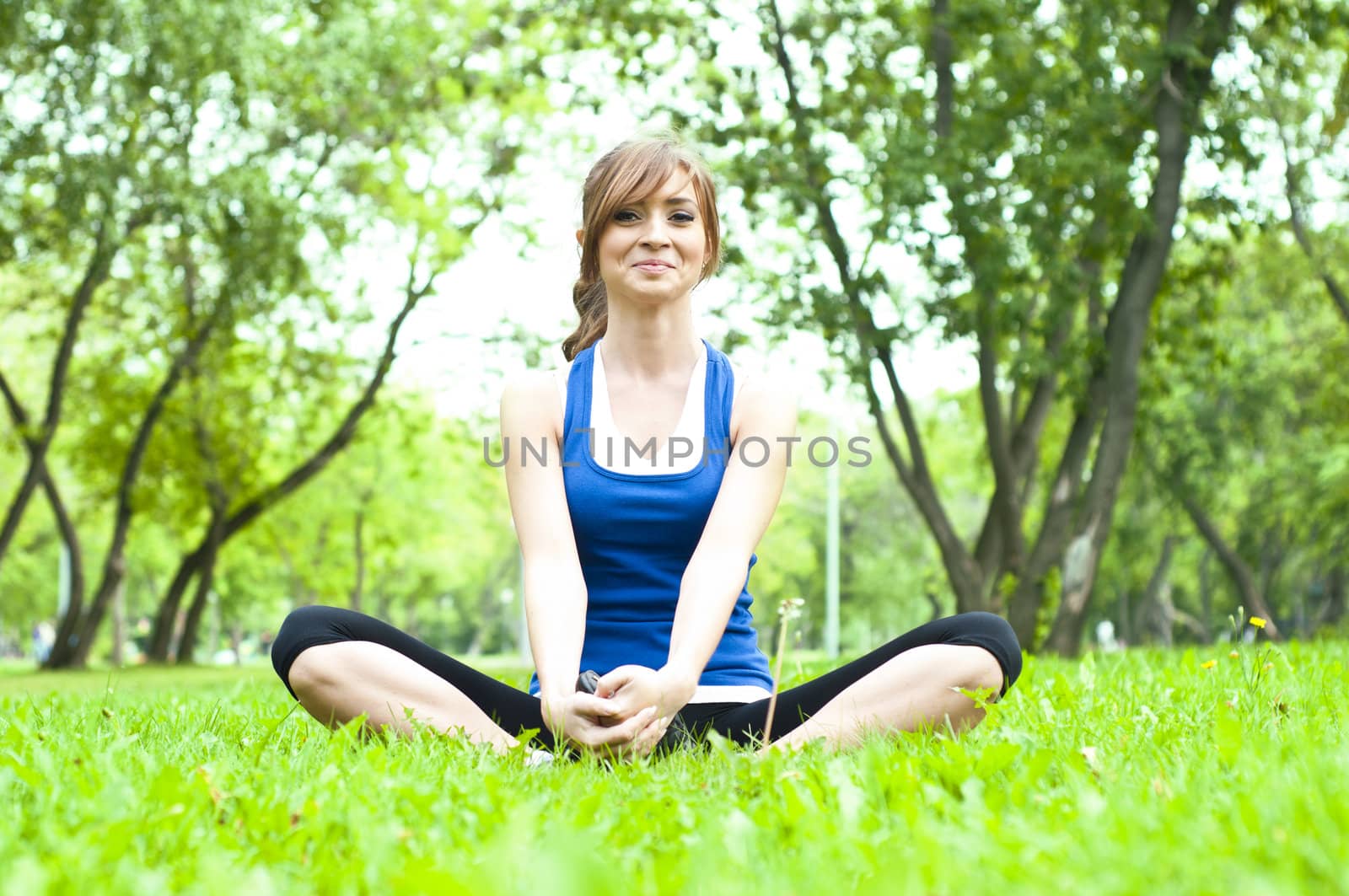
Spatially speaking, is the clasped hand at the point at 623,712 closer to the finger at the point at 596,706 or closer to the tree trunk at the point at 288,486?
the finger at the point at 596,706

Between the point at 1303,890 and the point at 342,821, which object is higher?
the point at 1303,890

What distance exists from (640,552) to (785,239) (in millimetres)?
10831

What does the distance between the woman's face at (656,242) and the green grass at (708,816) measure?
132cm

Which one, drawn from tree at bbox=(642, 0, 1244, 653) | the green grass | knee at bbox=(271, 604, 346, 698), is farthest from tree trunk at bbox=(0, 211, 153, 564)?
the green grass

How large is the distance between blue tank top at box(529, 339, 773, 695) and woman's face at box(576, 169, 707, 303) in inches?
16.8

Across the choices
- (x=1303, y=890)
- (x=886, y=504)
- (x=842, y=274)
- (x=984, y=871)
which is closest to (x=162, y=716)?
(x=984, y=871)

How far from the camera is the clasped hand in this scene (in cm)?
291

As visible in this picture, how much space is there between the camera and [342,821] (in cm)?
211

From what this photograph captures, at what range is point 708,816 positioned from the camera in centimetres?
222

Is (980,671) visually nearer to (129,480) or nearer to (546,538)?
(546,538)

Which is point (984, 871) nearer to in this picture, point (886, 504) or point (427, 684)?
point (427, 684)

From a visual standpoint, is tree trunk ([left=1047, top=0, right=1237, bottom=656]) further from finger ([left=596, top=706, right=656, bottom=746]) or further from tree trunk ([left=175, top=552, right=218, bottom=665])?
tree trunk ([left=175, top=552, right=218, bottom=665])

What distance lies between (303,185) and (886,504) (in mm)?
31871

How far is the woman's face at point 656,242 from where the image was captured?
3.41m
